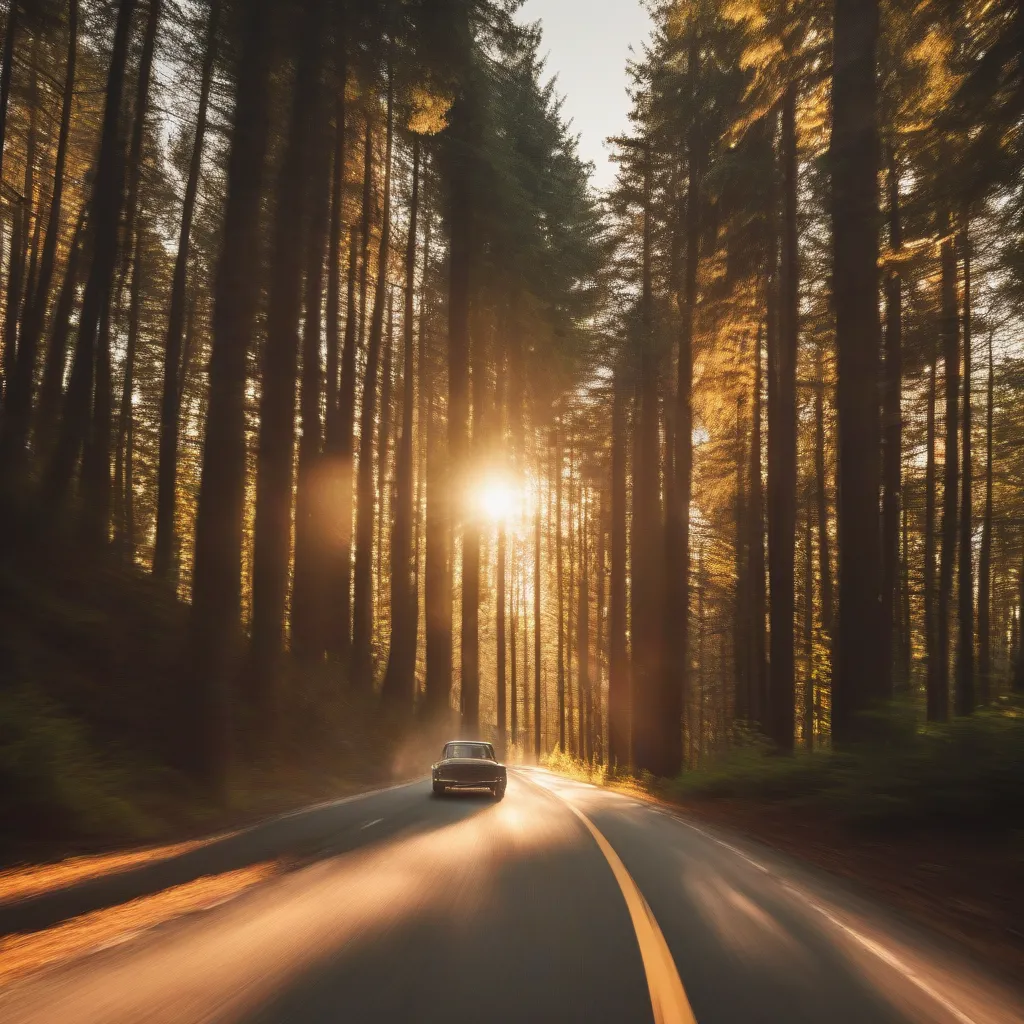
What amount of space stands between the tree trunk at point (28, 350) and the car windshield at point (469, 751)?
10806 millimetres

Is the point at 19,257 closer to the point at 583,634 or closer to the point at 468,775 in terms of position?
the point at 468,775

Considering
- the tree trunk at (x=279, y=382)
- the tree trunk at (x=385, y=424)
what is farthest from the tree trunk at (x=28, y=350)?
the tree trunk at (x=385, y=424)

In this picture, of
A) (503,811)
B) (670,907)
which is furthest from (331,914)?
(503,811)

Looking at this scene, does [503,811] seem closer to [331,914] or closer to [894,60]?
[331,914]

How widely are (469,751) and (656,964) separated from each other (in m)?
15.5

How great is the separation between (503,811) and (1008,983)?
11.6 m

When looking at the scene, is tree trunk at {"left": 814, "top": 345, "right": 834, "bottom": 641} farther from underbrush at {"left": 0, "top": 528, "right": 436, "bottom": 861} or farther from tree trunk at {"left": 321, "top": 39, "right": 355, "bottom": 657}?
underbrush at {"left": 0, "top": 528, "right": 436, "bottom": 861}

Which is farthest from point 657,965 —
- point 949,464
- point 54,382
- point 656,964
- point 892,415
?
point 949,464

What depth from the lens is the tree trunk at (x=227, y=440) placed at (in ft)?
46.6

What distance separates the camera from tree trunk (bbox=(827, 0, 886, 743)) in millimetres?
13812

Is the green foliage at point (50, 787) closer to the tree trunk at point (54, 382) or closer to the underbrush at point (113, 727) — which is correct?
the underbrush at point (113, 727)

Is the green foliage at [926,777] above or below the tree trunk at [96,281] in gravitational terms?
below

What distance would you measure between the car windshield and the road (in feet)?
34.5

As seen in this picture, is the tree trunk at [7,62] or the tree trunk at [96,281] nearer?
the tree trunk at [96,281]
